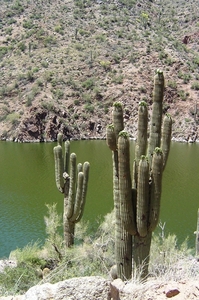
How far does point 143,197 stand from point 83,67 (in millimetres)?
57887

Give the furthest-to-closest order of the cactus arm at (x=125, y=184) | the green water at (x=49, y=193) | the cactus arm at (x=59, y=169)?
the green water at (x=49, y=193)
the cactus arm at (x=59, y=169)
the cactus arm at (x=125, y=184)

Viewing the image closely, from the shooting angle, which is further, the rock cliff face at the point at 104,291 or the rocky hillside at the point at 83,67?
the rocky hillside at the point at 83,67

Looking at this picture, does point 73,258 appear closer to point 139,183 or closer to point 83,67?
point 139,183

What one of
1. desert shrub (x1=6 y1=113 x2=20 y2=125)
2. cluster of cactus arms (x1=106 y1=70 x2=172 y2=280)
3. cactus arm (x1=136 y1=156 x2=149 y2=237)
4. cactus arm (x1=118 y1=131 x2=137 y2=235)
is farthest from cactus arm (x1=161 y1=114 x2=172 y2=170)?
desert shrub (x1=6 y1=113 x2=20 y2=125)

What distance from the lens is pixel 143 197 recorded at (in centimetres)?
774

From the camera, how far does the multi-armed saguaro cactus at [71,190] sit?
12.9 m

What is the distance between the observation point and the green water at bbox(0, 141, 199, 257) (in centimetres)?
1781

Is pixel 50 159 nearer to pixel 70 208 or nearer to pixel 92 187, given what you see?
pixel 92 187

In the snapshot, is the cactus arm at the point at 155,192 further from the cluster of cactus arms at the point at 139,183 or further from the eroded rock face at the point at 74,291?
the eroded rock face at the point at 74,291

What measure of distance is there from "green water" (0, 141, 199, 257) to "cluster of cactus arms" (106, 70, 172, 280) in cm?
821

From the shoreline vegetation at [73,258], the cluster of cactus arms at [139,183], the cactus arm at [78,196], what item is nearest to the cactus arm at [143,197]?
the cluster of cactus arms at [139,183]

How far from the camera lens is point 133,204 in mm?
8117

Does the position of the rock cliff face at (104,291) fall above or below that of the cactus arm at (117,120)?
below

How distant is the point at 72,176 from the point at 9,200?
11052mm
